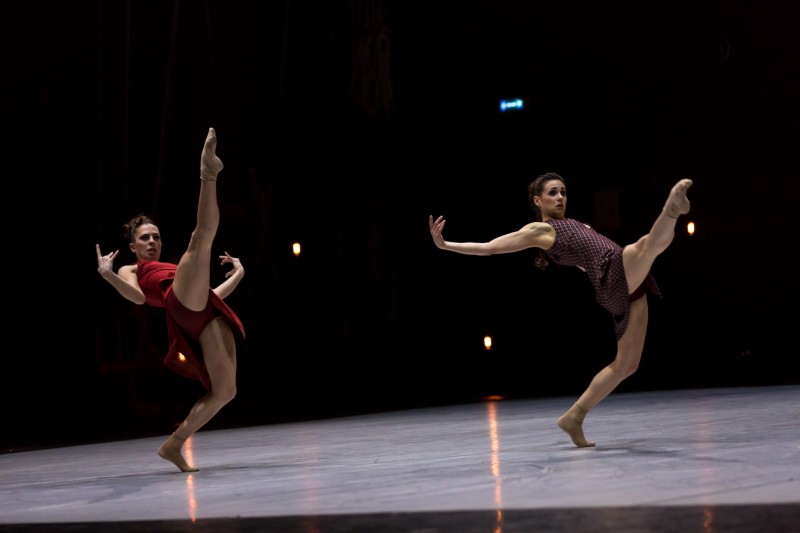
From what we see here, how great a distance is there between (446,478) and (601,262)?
1202 millimetres

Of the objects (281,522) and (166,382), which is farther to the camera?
(166,382)

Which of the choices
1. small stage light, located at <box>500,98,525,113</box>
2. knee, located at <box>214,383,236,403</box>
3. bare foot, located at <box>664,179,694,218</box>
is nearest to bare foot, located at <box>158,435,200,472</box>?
knee, located at <box>214,383,236,403</box>

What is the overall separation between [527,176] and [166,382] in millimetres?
3633

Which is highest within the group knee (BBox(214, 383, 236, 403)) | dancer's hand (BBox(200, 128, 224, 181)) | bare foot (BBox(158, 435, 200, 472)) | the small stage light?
the small stage light

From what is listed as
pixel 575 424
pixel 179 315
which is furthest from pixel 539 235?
pixel 179 315

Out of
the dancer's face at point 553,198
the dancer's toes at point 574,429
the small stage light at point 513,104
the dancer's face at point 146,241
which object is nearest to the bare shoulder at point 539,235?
the dancer's face at point 553,198

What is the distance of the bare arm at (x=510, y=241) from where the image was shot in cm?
406

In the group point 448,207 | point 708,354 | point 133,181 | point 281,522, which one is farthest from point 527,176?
point 281,522

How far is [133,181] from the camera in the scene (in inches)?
273

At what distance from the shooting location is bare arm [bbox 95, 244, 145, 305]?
384 centimetres

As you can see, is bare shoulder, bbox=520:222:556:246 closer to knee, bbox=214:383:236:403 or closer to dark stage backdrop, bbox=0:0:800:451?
knee, bbox=214:383:236:403

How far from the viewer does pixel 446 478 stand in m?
3.22

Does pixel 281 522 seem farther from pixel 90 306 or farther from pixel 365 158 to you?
pixel 365 158

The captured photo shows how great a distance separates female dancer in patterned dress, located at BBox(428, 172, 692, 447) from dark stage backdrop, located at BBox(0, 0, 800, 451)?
2.88 m
